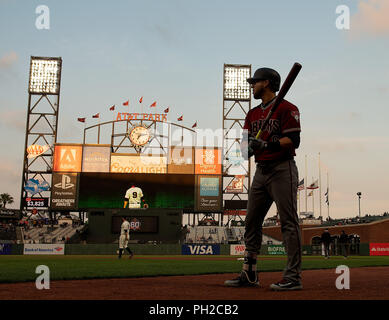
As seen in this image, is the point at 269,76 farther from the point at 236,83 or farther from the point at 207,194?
the point at 236,83

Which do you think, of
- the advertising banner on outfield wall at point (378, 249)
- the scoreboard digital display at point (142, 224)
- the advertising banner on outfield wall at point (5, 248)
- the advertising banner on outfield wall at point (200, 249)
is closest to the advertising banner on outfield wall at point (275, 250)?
the advertising banner on outfield wall at point (200, 249)

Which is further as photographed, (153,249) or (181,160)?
(181,160)

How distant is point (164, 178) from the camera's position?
4434 cm

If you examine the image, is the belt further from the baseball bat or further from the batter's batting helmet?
the batter's batting helmet

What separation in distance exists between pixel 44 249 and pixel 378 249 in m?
25.8

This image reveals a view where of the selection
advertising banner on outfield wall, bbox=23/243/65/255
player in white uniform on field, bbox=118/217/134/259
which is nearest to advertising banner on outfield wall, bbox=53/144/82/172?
advertising banner on outfield wall, bbox=23/243/65/255

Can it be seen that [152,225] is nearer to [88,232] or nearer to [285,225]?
[88,232]

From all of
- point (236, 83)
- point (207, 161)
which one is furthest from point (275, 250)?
point (236, 83)

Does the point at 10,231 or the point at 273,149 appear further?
the point at 10,231

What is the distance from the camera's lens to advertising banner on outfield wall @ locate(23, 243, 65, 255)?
102ft

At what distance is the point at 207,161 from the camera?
46750mm

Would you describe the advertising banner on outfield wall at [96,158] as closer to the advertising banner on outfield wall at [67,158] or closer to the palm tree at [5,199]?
the advertising banner on outfield wall at [67,158]
